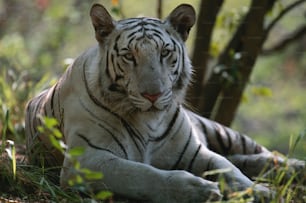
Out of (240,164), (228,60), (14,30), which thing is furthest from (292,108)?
(240,164)

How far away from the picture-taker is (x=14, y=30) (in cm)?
1174

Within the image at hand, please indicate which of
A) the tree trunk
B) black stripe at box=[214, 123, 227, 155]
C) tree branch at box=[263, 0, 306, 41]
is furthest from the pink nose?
tree branch at box=[263, 0, 306, 41]

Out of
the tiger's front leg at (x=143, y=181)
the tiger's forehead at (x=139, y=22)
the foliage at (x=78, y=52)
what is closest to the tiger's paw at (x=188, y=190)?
the tiger's front leg at (x=143, y=181)

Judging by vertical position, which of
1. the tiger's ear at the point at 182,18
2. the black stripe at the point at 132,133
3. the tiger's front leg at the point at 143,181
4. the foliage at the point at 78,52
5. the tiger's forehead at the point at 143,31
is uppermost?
the tiger's ear at the point at 182,18

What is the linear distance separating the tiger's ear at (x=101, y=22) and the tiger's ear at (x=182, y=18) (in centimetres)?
28

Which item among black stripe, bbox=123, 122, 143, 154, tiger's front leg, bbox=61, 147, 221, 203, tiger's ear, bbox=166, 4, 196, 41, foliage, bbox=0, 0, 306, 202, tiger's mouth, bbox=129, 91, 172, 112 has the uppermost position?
tiger's ear, bbox=166, 4, 196, 41

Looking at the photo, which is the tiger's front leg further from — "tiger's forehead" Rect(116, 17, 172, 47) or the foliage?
the foliage

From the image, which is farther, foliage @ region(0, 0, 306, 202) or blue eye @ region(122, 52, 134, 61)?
foliage @ region(0, 0, 306, 202)

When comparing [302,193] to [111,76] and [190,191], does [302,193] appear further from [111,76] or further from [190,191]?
[111,76]

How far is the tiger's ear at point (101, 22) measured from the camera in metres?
3.50

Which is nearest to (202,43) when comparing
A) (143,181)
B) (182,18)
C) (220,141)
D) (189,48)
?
(220,141)

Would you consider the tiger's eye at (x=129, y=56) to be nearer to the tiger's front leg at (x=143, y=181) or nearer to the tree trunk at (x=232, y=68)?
the tiger's front leg at (x=143, y=181)

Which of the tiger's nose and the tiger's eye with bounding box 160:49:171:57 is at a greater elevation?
the tiger's eye with bounding box 160:49:171:57

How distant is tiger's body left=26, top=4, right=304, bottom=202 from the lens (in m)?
3.14
